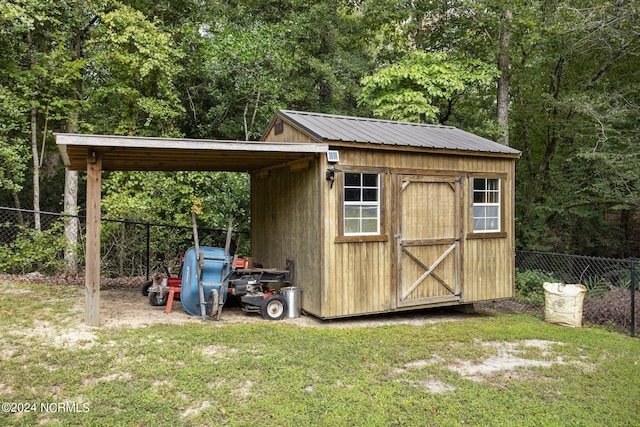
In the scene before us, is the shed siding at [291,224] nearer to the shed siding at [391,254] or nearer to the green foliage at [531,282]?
the shed siding at [391,254]

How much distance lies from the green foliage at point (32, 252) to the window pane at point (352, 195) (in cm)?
650

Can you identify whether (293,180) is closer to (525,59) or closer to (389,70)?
(389,70)

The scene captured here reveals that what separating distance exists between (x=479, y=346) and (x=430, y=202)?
7.12ft

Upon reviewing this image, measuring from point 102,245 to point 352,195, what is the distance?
659cm

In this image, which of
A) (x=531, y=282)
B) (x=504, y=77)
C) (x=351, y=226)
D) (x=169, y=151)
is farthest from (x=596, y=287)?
(x=169, y=151)

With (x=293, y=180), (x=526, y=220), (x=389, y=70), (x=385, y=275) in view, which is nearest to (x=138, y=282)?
(x=293, y=180)

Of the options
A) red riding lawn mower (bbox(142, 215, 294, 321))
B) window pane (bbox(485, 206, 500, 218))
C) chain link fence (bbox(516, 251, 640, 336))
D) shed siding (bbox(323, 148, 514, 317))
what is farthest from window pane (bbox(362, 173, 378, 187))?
chain link fence (bbox(516, 251, 640, 336))

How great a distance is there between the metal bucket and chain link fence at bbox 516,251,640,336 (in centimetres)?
445

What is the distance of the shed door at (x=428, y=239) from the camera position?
6328 millimetres

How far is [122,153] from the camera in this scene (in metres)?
5.56

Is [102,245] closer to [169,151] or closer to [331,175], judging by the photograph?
[169,151]

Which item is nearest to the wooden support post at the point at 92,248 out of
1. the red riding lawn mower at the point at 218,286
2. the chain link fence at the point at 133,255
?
the red riding lawn mower at the point at 218,286

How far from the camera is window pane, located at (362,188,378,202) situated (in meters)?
6.08

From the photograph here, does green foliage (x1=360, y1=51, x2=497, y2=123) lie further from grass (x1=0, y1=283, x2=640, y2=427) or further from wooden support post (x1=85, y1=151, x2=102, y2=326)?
Answer: wooden support post (x1=85, y1=151, x2=102, y2=326)
